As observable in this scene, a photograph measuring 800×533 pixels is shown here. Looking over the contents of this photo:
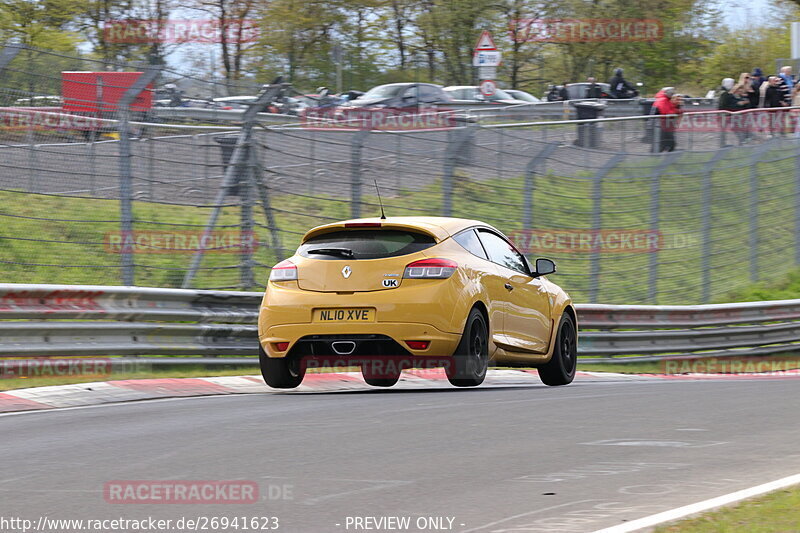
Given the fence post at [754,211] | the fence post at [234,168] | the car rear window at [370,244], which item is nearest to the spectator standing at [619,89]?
the fence post at [754,211]

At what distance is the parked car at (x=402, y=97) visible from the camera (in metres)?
39.2

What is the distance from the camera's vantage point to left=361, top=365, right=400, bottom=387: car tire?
11211mm

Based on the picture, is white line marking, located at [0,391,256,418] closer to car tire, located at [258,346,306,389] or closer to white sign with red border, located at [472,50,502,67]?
car tire, located at [258,346,306,389]

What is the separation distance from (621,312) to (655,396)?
18.9 ft

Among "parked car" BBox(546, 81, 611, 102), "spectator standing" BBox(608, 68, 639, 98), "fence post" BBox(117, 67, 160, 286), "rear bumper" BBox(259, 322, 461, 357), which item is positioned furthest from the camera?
"parked car" BBox(546, 81, 611, 102)

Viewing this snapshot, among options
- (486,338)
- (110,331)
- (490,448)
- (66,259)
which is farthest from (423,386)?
(490,448)

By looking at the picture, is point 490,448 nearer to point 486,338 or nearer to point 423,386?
point 486,338

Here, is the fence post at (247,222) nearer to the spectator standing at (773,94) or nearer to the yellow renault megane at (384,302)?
the yellow renault megane at (384,302)

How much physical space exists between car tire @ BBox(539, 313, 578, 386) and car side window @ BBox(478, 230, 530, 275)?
34.1 inches

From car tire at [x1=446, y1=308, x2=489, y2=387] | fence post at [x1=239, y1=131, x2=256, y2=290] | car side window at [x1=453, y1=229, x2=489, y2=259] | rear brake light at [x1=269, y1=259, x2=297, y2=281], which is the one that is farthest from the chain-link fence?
car tire at [x1=446, y1=308, x2=489, y2=387]

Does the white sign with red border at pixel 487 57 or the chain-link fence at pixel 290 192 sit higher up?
the white sign with red border at pixel 487 57

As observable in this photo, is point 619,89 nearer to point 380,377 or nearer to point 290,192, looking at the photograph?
point 290,192

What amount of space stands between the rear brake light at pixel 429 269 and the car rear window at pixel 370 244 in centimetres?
14

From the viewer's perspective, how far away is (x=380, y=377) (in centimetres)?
1162
